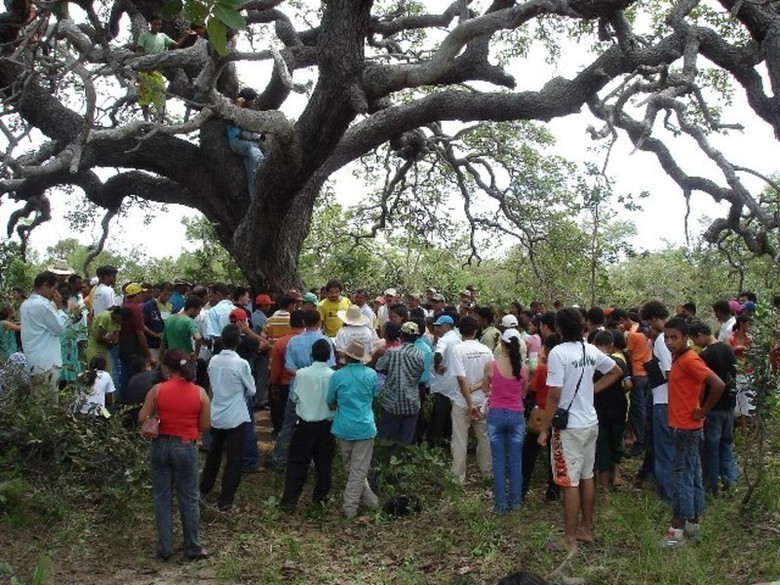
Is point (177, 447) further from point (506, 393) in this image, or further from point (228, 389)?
point (506, 393)

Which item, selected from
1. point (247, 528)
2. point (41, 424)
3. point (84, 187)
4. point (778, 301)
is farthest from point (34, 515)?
point (84, 187)

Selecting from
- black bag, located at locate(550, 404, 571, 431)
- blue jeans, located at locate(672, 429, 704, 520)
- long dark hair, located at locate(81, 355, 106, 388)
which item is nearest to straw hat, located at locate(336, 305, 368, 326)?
long dark hair, located at locate(81, 355, 106, 388)

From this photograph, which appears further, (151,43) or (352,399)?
(151,43)

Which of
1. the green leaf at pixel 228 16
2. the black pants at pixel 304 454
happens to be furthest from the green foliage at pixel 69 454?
the green leaf at pixel 228 16

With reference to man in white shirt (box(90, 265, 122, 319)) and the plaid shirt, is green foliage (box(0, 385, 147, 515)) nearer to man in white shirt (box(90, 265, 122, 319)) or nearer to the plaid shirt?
the plaid shirt

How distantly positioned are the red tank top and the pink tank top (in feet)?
8.46

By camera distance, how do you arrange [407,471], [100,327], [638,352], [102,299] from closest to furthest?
1. [407,471]
2. [638,352]
3. [100,327]
4. [102,299]

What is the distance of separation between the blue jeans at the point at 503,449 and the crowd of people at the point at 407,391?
0.01 meters

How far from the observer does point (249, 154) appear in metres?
12.3

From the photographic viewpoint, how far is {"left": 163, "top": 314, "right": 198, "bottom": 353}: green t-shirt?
909cm

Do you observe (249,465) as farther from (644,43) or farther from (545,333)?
(644,43)

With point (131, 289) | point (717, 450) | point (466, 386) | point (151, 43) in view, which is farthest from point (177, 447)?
point (717, 450)

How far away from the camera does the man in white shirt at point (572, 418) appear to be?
644 centimetres

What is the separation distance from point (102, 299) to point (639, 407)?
6.29 m
